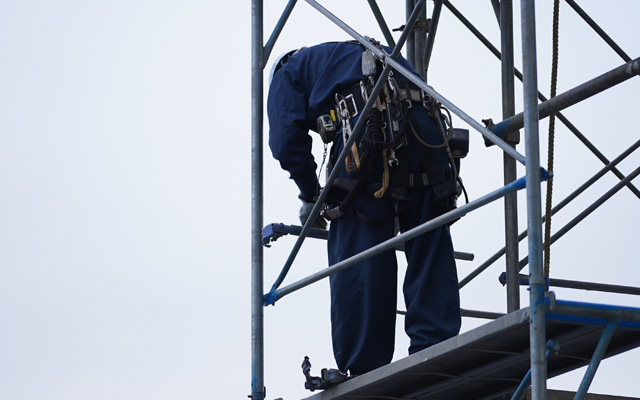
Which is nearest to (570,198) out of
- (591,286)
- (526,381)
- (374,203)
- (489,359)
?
(591,286)

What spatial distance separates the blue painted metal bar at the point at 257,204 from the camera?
7.13 metres

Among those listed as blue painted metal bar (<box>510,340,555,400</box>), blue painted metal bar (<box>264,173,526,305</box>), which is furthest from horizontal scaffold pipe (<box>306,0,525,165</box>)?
blue painted metal bar (<box>510,340,555,400</box>)

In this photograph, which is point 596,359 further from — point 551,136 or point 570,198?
point 570,198

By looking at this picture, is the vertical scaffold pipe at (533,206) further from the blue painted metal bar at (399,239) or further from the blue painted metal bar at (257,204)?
the blue painted metal bar at (257,204)

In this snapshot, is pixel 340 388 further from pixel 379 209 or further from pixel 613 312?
pixel 613 312

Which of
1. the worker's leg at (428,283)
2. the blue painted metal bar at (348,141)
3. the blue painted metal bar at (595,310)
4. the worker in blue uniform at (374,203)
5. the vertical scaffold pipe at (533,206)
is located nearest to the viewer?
the vertical scaffold pipe at (533,206)

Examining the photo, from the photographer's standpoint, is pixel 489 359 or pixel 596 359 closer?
pixel 596 359

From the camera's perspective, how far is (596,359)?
5281mm

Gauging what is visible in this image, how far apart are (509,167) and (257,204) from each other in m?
1.46

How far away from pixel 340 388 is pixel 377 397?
0.26 m

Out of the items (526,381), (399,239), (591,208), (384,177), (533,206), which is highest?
(591,208)

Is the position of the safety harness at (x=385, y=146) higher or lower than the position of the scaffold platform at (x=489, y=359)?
higher

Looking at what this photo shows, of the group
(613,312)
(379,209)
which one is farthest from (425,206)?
(613,312)

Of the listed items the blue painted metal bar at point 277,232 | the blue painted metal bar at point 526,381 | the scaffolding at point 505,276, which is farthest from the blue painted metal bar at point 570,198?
the blue painted metal bar at point 526,381
